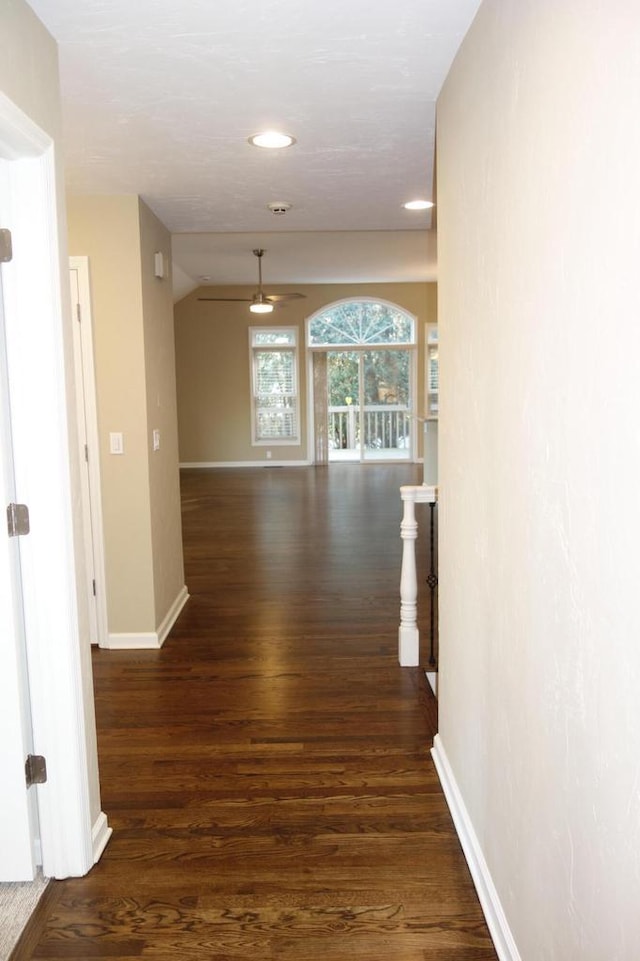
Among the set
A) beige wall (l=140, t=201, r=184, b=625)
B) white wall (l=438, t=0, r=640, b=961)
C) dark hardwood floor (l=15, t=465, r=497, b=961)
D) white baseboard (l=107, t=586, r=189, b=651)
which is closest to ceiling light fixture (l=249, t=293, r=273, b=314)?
beige wall (l=140, t=201, r=184, b=625)

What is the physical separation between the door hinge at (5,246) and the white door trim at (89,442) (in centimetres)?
205

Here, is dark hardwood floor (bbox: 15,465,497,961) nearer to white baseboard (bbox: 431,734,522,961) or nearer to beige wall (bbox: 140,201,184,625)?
white baseboard (bbox: 431,734,522,961)

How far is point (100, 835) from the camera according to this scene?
2.47 meters

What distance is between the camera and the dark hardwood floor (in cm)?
207

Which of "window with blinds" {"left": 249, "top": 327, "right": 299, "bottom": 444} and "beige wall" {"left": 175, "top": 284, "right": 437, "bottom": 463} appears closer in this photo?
"beige wall" {"left": 175, "top": 284, "right": 437, "bottom": 463}

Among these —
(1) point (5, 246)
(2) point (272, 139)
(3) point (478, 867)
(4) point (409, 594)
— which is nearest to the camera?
(1) point (5, 246)

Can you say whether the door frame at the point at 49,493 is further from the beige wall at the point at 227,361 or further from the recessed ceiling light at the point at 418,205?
the beige wall at the point at 227,361

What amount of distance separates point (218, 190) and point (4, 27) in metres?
2.14

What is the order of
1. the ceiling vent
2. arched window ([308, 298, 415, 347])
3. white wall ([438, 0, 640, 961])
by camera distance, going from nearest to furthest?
white wall ([438, 0, 640, 961]) < the ceiling vent < arched window ([308, 298, 415, 347])

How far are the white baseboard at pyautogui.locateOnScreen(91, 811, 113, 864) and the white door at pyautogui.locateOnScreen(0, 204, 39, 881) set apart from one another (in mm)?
187

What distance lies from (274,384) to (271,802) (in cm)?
1084

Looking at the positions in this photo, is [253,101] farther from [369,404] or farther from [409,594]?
[369,404]

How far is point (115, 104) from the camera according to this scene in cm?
276

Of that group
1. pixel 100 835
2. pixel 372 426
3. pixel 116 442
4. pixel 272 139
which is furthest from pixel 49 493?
pixel 372 426
